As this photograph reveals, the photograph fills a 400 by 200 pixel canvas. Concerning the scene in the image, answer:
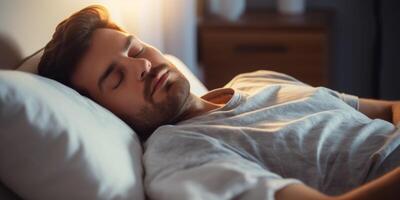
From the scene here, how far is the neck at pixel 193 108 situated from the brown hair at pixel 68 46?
253 mm

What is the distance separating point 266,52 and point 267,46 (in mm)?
25

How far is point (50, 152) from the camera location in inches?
41.9

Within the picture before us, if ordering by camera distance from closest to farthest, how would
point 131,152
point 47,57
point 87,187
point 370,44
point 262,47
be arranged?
point 87,187 < point 131,152 < point 47,57 < point 262,47 < point 370,44

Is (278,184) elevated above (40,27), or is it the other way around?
(40,27)

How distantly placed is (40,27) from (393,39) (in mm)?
1732

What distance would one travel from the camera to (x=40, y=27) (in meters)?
1.39

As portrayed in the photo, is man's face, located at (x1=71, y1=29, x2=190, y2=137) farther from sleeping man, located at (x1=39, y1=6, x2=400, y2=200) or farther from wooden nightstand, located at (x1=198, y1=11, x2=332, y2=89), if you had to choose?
wooden nightstand, located at (x1=198, y1=11, x2=332, y2=89)

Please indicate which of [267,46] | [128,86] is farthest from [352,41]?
[128,86]

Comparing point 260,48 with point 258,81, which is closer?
point 258,81

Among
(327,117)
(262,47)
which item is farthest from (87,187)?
(262,47)

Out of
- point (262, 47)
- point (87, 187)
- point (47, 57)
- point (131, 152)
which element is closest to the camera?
point (87, 187)

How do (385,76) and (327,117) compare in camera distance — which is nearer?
(327,117)

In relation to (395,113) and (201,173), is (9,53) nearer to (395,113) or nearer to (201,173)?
(201,173)

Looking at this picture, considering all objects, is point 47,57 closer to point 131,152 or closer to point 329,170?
point 131,152
